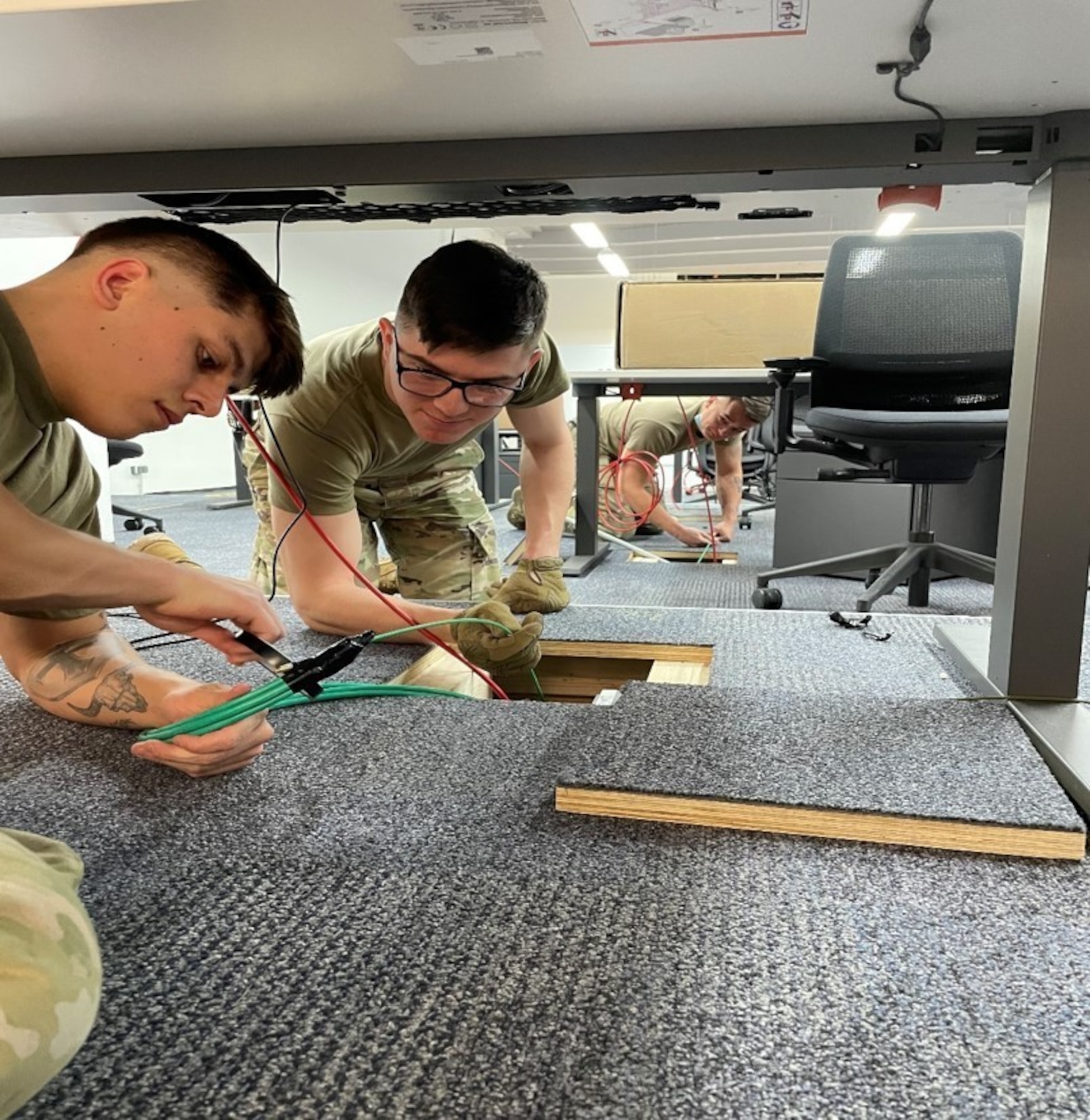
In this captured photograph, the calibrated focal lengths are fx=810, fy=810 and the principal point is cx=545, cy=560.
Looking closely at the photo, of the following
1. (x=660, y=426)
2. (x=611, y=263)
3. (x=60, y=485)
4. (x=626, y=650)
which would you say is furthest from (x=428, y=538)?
(x=611, y=263)

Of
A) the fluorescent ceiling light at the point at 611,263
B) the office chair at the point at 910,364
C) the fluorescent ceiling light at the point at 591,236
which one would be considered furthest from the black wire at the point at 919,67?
the fluorescent ceiling light at the point at 611,263

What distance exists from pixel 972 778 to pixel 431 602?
116 centimetres

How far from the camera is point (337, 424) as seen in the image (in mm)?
1438

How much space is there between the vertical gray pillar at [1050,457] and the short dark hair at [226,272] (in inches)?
34.6

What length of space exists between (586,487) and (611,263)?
272 cm

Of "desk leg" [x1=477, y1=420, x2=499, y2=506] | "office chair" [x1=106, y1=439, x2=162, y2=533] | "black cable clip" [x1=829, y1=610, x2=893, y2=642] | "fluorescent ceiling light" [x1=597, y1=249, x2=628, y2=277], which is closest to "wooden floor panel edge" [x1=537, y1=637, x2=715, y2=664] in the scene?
"black cable clip" [x1=829, y1=610, x2=893, y2=642]

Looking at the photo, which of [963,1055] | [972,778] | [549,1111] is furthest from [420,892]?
[972,778]

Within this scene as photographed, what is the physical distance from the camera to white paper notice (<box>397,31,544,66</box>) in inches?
28.3

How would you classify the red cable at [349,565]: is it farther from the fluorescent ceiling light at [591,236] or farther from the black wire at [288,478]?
the fluorescent ceiling light at [591,236]

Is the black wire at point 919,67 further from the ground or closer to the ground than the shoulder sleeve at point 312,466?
further from the ground

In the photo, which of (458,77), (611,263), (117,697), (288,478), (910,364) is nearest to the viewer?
(458,77)

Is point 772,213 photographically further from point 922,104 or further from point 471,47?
point 471,47

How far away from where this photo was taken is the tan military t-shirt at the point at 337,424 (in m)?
1.42

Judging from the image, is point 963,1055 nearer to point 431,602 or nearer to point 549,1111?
point 549,1111
